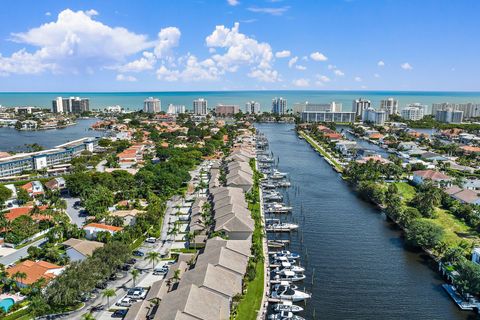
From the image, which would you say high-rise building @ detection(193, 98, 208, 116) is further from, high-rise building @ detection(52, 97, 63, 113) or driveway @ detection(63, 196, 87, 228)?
driveway @ detection(63, 196, 87, 228)

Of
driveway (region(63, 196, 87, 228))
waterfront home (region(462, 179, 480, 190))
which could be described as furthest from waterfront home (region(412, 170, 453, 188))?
driveway (region(63, 196, 87, 228))

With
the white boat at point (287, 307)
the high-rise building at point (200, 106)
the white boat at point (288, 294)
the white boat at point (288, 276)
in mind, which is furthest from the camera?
the high-rise building at point (200, 106)

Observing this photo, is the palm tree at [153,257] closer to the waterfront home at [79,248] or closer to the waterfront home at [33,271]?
the waterfront home at [79,248]

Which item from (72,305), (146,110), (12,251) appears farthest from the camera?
(146,110)

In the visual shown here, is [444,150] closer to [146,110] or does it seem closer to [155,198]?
[155,198]

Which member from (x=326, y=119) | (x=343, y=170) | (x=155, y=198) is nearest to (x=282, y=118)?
(x=326, y=119)

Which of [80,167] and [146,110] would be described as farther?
[146,110]

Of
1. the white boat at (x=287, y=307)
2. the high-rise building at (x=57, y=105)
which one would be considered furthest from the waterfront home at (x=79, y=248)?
the high-rise building at (x=57, y=105)
